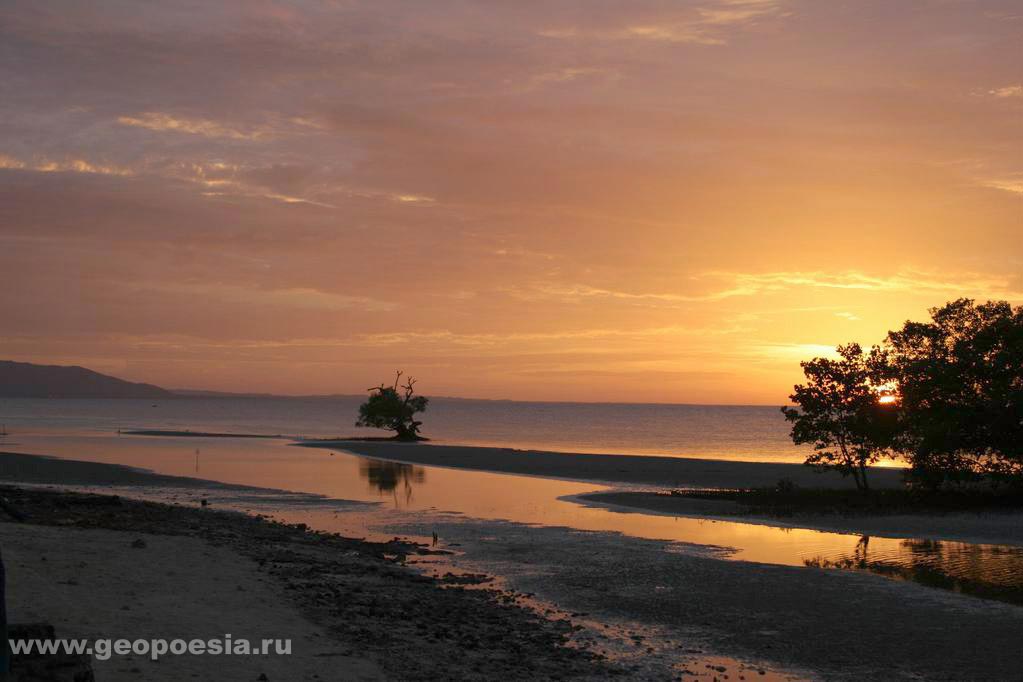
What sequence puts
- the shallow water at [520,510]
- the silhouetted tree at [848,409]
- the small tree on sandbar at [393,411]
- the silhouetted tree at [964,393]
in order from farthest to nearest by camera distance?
the small tree on sandbar at [393,411] → the silhouetted tree at [848,409] → the silhouetted tree at [964,393] → the shallow water at [520,510]

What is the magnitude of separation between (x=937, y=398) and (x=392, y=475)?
105 feet

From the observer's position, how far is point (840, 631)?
16.8 meters

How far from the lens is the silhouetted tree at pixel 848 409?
42344 mm

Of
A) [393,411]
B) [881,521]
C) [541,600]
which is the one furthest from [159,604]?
[393,411]

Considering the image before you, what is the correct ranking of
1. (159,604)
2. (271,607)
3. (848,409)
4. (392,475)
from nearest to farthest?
(159,604)
(271,607)
(848,409)
(392,475)

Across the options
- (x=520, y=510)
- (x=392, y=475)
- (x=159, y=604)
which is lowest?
(x=392, y=475)

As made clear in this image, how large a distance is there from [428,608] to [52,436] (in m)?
88.9

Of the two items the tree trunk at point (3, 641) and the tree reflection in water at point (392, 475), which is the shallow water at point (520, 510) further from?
the tree trunk at point (3, 641)

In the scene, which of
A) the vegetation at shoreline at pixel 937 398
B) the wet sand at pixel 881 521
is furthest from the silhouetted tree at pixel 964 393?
the wet sand at pixel 881 521

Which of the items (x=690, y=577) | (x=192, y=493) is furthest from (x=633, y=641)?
(x=192, y=493)

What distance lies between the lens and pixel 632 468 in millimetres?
60781

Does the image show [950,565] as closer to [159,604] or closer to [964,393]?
[964,393]

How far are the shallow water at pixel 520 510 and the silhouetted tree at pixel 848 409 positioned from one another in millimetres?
11795

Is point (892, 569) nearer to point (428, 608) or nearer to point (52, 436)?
point (428, 608)
